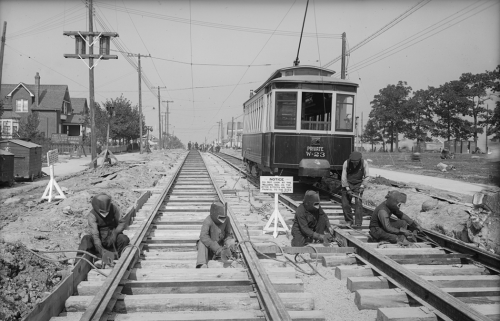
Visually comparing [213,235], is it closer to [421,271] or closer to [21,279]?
[21,279]

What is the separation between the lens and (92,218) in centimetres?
596

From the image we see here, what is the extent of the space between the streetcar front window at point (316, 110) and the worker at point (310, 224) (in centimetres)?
490

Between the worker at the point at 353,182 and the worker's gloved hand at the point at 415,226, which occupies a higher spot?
the worker at the point at 353,182

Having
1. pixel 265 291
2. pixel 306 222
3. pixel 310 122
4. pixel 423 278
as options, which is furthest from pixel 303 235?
pixel 310 122

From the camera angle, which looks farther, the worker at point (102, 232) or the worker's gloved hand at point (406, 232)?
the worker's gloved hand at point (406, 232)

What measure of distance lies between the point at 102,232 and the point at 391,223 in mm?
4526

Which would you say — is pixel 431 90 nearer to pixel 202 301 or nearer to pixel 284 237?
pixel 284 237

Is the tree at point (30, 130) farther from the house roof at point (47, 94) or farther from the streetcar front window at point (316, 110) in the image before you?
the streetcar front window at point (316, 110)

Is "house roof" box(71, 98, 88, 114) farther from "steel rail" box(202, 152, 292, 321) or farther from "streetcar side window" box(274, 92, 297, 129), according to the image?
"steel rail" box(202, 152, 292, 321)

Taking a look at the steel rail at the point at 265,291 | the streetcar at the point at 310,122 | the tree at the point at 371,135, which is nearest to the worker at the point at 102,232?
the steel rail at the point at 265,291

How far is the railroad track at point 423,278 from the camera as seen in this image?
4.47 meters

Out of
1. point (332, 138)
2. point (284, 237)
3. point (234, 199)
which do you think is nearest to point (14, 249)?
point (284, 237)

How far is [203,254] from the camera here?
5781 mm

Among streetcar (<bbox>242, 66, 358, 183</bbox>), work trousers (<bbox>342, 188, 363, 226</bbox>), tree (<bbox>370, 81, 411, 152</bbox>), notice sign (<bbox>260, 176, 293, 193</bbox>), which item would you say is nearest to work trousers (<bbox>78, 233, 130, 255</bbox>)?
notice sign (<bbox>260, 176, 293, 193</bbox>)
